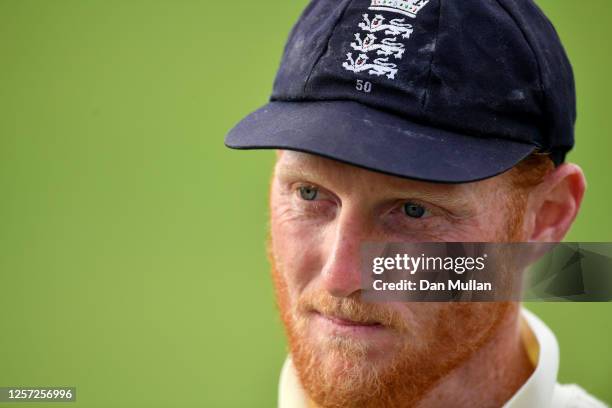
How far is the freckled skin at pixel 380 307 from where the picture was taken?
1.10m

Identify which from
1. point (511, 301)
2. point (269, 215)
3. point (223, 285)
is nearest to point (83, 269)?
point (223, 285)

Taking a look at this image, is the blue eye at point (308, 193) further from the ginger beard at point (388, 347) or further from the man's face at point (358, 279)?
the ginger beard at point (388, 347)

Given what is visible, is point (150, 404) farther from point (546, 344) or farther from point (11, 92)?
point (546, 344)

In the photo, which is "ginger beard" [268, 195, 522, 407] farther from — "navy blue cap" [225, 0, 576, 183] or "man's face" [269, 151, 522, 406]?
"navy blue cap" [225, 0, 576, 183]

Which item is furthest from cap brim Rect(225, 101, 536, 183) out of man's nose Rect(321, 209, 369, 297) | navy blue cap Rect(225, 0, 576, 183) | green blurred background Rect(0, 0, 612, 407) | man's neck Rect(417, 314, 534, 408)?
green blurred background Rect(0, 0, 612, 407)

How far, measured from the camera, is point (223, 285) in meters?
2.12

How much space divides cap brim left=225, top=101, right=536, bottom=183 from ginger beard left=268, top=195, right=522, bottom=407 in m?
0.17

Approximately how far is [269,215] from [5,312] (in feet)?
3.08

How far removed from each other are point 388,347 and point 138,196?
115 centimetres

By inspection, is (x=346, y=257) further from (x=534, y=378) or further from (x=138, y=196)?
(x=138, y=196)

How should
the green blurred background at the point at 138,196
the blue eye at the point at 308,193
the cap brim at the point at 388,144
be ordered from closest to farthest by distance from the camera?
the cap brim at the point at 388,144
the blue eye at the point at 308,193
the green blurred background at the point at 138,196

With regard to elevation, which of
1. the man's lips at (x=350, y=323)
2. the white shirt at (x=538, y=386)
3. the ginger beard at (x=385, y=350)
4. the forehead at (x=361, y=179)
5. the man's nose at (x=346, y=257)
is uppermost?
the forehead at (x=361, y=179)

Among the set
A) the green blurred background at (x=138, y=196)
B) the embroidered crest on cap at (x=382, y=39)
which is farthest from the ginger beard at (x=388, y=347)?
the green blurred background at (x=138, y=196)

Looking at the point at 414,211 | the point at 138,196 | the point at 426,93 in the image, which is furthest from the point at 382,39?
the point at 138,196
